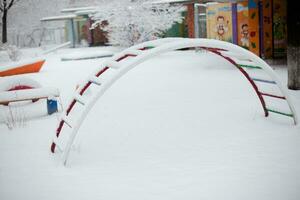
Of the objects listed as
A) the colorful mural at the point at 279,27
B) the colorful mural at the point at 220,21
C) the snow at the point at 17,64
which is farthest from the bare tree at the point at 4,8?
the colorful mural at the point at 279,27

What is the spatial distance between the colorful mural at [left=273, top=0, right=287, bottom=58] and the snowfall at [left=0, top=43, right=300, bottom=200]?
5.07 m

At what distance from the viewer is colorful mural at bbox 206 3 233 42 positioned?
14822 mm

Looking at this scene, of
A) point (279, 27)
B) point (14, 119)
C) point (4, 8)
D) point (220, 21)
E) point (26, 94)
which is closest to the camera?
point (14, 119)

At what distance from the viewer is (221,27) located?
15.5 metres

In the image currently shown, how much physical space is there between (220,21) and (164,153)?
12239mm

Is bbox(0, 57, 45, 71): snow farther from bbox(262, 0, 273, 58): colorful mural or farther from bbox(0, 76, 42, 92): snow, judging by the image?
bbox(262, 0, 273, 58): colorful mural

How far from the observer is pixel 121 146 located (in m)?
4.75

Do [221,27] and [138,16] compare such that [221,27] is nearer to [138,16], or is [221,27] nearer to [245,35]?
[245,35]

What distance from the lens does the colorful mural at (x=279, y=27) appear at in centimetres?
1148

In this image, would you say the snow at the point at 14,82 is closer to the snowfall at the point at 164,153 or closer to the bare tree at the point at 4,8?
the snowfall at the point at 164,153

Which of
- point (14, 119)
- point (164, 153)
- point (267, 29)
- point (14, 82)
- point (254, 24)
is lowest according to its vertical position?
point (164, 153)

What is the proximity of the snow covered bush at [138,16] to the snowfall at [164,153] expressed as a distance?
37.5ft

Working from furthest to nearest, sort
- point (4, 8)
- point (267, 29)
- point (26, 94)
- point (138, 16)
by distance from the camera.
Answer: point (4, 8), point (138, 16), point (267, 29), point (26, 94)

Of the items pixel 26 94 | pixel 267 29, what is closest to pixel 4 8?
pixel 267 29
